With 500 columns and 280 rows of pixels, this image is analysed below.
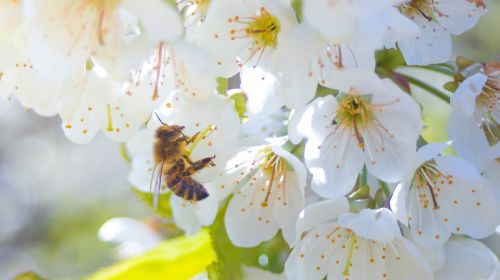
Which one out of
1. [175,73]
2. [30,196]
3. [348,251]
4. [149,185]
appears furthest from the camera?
[30,196]

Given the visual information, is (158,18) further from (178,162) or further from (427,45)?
(427,45)

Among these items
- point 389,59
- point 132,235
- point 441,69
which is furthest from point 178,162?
point 132,235

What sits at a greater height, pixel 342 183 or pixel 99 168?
pixel 342 183

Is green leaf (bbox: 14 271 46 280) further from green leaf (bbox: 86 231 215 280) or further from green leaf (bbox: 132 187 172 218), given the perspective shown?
green leaf (bbox: 132 187 172 218)

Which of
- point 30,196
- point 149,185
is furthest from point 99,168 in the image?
point 149,185

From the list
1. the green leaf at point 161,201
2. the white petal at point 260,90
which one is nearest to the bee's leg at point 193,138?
the white petal at point 260,90

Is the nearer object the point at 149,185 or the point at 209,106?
the point at 209,106

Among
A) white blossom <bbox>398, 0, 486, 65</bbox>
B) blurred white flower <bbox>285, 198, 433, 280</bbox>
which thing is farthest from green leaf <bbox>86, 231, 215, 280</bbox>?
white blossom <bbox>398, 0, 486, 65</bbox>

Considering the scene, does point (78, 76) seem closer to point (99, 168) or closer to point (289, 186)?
point (289, 186)
